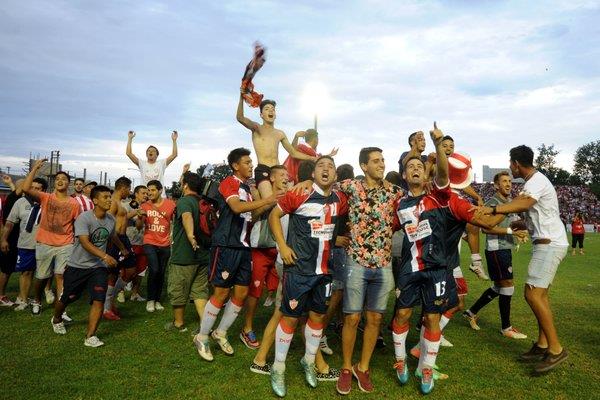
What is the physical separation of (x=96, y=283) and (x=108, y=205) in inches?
44.5

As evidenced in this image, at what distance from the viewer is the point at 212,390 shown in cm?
440

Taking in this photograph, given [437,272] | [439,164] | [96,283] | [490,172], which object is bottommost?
[96,283]

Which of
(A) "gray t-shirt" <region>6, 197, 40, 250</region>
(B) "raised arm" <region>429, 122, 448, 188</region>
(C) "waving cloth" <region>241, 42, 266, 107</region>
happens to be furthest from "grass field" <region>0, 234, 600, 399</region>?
(C) "waving cloth" <region>241, 42, 266, 107</region>

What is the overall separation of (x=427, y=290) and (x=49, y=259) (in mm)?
6718

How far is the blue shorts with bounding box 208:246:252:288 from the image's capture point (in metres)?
Result: 5.43

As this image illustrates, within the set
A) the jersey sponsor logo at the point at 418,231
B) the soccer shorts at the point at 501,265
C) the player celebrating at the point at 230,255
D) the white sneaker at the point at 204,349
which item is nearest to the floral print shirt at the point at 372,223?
the jersey sponsor logo at the point at 418,231

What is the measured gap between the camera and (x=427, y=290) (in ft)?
14.9

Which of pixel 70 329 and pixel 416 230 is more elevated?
pixel 416 230

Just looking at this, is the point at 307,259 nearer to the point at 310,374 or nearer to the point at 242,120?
the point at 310,374

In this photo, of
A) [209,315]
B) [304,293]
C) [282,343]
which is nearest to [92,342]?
[209,315]

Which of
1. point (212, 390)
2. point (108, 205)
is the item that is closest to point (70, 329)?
point (108, 205)

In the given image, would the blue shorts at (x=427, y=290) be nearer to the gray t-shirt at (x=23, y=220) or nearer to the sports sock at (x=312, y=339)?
the sports sock at (x=312, y=339)

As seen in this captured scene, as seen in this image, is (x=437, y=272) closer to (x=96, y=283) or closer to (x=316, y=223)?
(x=316, y=223)

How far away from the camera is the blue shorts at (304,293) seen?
445 cm
